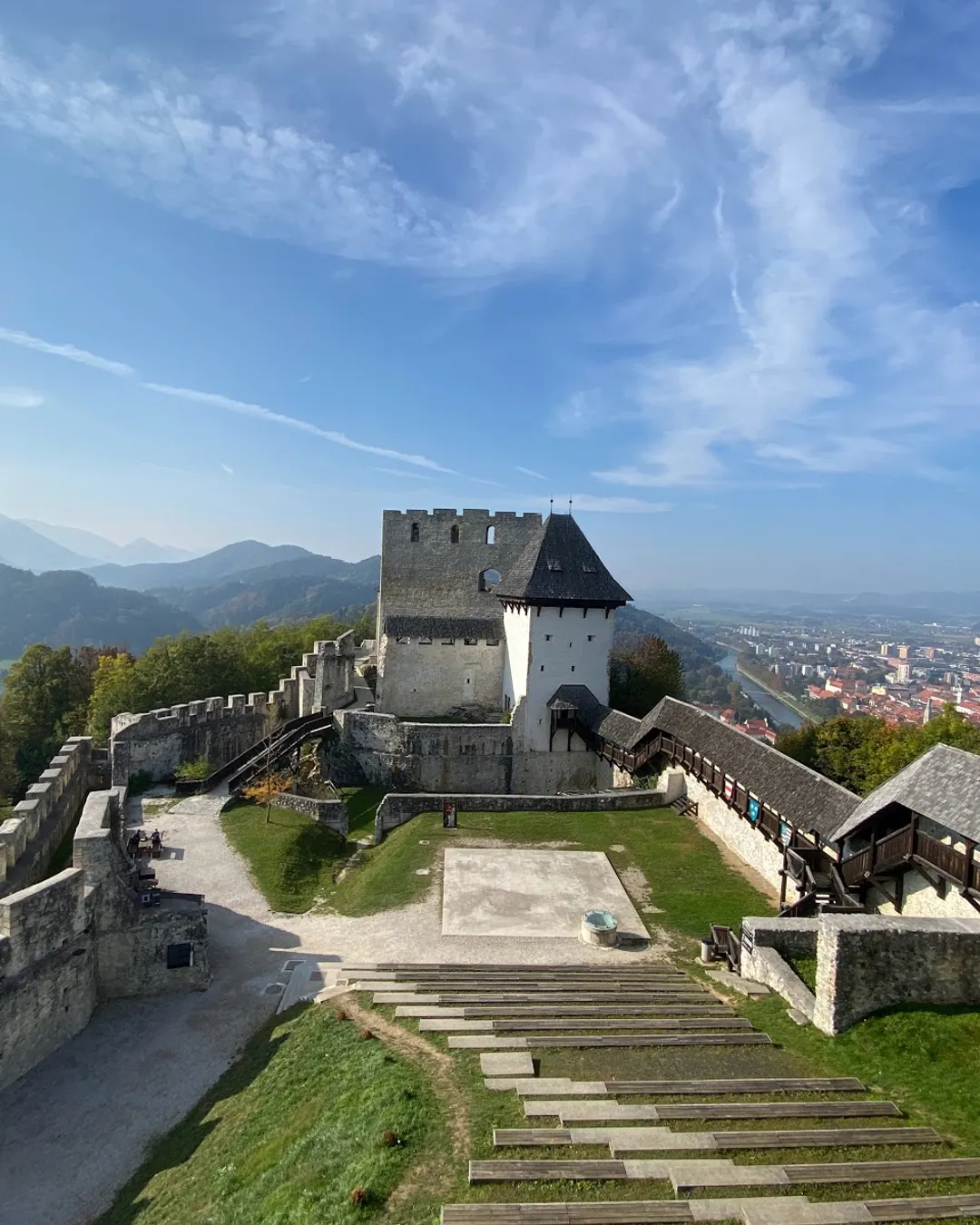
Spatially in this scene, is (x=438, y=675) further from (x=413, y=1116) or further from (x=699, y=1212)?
(x=699, y=1212)

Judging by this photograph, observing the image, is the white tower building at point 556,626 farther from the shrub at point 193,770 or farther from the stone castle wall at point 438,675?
the shrub at point 193,770

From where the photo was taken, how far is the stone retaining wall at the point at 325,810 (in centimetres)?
2339

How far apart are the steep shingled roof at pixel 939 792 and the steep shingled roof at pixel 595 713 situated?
11.4m

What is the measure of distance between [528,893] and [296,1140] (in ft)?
31.8

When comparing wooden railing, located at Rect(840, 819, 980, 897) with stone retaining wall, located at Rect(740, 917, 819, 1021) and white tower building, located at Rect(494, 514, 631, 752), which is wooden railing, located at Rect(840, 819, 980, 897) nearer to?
stone retaining wall, located at Rect(740, 917, 819, 1021)

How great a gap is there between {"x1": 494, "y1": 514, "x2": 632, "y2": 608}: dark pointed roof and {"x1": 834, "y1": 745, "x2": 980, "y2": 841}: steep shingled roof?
14957 millimetres

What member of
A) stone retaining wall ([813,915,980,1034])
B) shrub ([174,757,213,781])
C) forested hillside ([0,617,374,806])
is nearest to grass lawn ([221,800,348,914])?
shrub ([174,757,213,781])

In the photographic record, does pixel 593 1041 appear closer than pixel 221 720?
Yes

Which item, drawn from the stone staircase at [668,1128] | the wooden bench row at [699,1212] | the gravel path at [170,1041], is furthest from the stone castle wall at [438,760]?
the wooden bench row at [699,1212]

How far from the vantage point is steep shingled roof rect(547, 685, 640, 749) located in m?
26.1

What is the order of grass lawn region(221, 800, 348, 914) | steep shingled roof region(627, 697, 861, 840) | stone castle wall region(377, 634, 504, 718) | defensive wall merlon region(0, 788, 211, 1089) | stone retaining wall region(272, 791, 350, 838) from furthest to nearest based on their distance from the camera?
stone castle wall region(377, 634, 504, 718) < stone retaining wall region(272, 791, 350, 838) < grass lawn region(221, 800, 348, 914) < steep shingled roof region(627, 697, 861, 840) < defensive wall merlon region(0, 788, 211, 1089)

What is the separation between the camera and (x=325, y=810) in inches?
926

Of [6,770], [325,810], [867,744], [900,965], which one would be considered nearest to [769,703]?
[867,744]

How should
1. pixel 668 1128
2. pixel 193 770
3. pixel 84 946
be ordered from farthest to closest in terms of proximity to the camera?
1. pixel 193 770
2. pixel 84 946
3. pixel 668 1128
